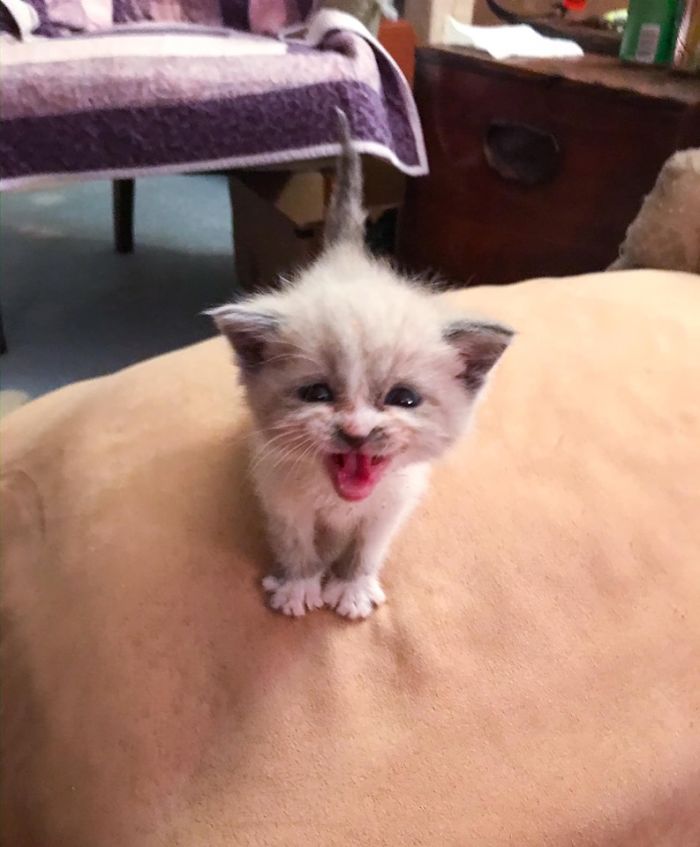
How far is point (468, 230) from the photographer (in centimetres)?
178

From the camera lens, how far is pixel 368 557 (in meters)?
0.77

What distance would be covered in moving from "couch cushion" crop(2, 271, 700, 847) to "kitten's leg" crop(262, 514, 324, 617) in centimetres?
2

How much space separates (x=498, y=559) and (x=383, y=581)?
12cm

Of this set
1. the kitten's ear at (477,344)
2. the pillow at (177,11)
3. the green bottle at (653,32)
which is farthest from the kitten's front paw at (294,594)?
the pillow at (177,11)

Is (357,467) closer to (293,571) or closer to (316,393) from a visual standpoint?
(316,393)

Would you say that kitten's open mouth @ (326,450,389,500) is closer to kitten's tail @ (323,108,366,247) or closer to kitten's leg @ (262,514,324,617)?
kitten's leg @ (262,514,324,617)

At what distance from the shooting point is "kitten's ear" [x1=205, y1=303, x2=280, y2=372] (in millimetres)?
653

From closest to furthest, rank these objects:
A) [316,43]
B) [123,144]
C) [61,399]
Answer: [61,399] → [123,144] → [316,43]

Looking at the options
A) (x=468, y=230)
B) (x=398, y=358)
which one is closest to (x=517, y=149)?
(x=468, y=230)

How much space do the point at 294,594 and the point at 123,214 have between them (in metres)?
1.79

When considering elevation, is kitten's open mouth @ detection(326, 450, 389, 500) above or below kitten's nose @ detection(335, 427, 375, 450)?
below

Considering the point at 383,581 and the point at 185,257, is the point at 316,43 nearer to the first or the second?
the point at 185,257

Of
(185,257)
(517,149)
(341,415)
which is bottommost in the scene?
(185,257)

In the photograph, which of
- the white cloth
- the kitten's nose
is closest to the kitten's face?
the kitten's nose
